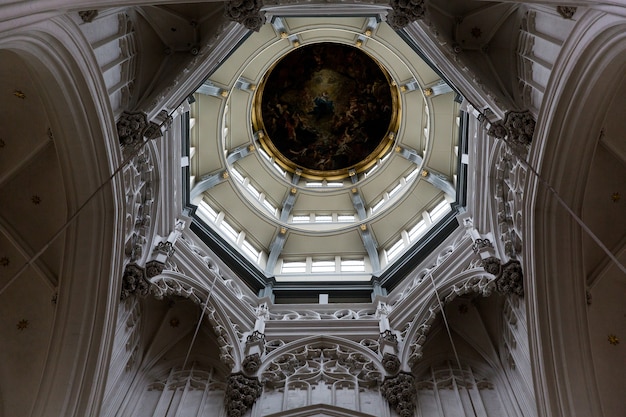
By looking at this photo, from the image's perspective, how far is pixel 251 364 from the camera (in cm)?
1253

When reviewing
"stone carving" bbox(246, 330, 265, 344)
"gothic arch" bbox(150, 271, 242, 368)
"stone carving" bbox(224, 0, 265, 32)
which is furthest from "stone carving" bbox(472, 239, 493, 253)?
"stone carving" bbox(224, 0, 265, 32)

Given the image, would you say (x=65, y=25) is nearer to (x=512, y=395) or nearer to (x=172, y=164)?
(x=172, y=164)

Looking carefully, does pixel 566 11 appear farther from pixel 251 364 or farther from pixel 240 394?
pixel 240 394

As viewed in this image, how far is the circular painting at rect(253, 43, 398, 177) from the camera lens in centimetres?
2427

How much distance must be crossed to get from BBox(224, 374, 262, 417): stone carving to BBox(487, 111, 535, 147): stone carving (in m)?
7.22

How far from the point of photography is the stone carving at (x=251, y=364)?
12.5 meters

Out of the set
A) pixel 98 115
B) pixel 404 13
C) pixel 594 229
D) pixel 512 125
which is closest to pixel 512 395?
pixel 594 229

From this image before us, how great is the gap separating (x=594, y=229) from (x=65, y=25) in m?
9.50

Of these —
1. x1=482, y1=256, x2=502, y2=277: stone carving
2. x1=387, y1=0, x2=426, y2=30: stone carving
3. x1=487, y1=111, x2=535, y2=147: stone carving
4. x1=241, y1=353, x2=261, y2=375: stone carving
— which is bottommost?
x1=241, y1=353, x2=261, y2=375: stone carving

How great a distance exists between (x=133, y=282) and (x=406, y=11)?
301 inches

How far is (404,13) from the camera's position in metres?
11.1

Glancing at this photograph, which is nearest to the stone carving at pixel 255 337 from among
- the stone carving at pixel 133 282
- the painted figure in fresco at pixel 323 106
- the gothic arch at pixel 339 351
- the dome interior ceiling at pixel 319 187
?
the gothic arch at pixel 339 351

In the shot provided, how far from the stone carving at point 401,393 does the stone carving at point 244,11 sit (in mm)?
7907

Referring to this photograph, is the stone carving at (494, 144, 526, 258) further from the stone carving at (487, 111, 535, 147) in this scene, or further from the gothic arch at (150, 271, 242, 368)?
the gothic arch at (150, 271, 242, 368)
